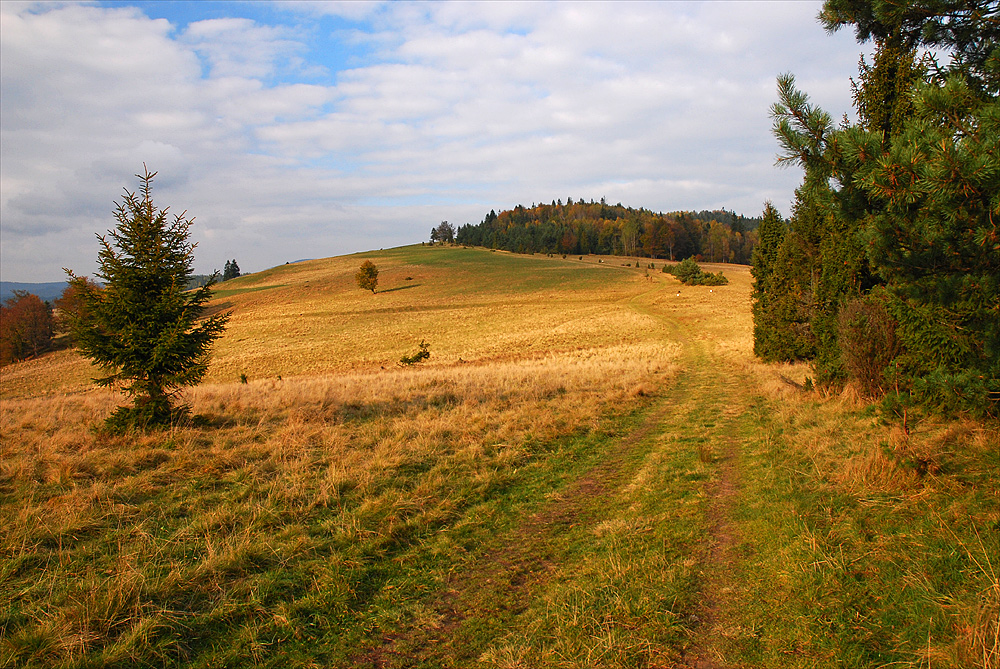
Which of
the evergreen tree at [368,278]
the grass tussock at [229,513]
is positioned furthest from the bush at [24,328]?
the grass tussock at [229,513]

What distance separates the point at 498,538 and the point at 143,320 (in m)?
8.92

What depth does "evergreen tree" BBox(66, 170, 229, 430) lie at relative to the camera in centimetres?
998

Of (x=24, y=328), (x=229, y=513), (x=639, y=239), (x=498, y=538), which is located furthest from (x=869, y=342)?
(x=639, y=239)

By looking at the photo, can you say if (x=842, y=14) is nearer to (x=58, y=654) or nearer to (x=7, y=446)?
(x=58, y=654)

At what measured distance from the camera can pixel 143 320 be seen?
10.2 m

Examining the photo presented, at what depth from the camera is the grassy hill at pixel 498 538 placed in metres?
3.90

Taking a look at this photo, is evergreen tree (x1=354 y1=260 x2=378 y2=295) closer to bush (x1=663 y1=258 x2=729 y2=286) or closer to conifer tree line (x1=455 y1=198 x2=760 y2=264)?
bush (x1=663 y1=258 x2=729 y2=286)

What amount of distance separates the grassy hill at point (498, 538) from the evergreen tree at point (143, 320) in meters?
1.17

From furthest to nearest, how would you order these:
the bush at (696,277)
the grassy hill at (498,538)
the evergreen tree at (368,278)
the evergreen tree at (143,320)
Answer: the evergreen tree at (368,278) < the bush at (696,277) < the evergreen tree at (143,320) < the grassy hill at (498,538)

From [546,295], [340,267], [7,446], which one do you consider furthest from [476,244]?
[7,446]

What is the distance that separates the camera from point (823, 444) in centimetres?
834

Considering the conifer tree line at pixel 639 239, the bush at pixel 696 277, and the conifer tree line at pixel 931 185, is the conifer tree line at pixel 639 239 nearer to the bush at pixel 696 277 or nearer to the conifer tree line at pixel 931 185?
the bush at pixel 696 277

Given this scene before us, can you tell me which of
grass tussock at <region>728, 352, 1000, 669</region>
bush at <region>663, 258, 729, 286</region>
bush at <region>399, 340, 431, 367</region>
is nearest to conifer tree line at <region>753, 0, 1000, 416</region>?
grass tussock at <region>728, 352, 1000, 669</region>

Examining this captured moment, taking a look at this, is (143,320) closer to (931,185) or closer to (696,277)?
(931,185)
